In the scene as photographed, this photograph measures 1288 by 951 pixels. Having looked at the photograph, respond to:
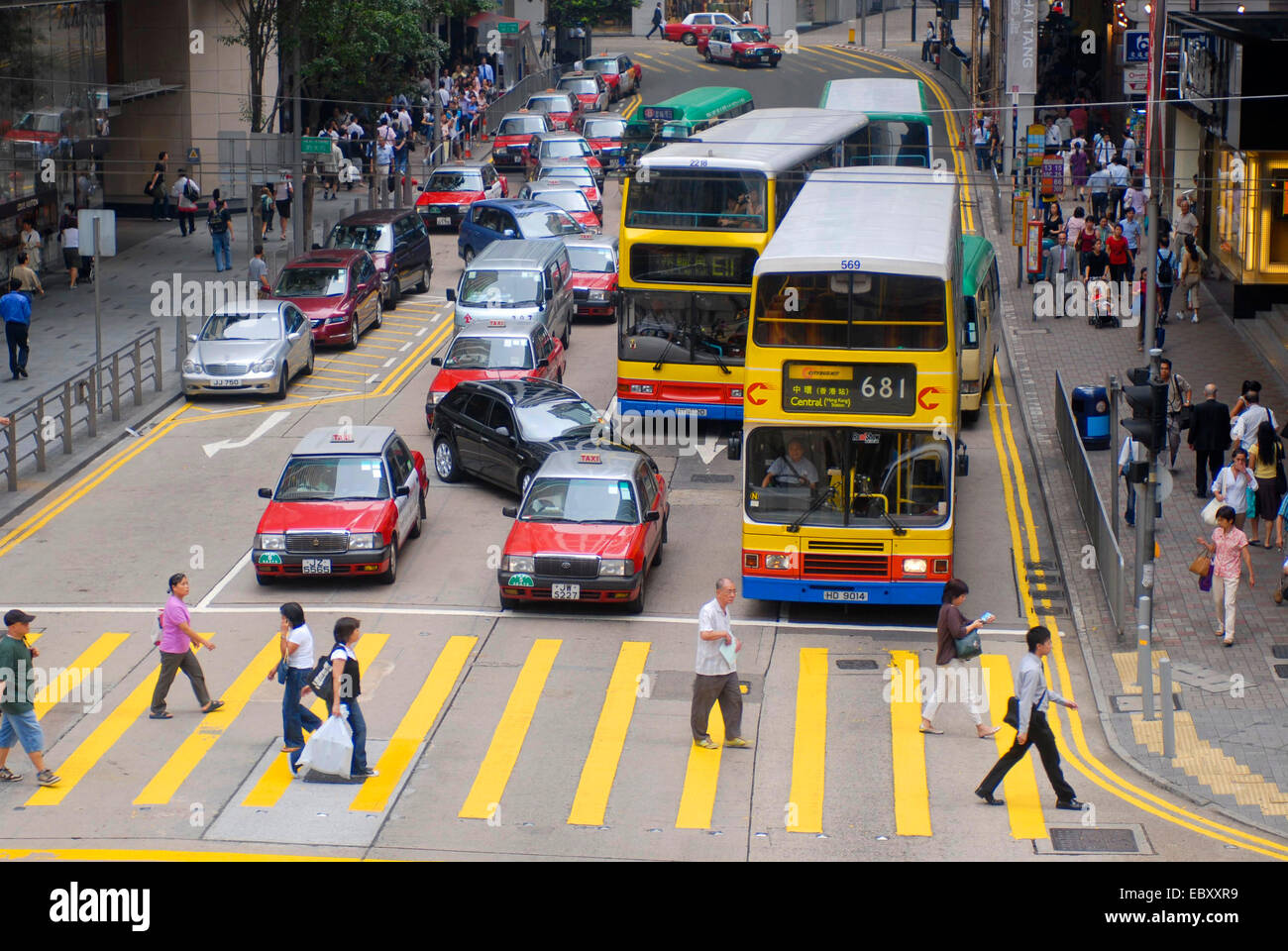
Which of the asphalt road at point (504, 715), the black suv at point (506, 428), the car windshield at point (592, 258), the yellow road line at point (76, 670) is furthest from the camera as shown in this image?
the car windshield at point (592, 258)

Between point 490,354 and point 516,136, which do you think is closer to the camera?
point 490,354

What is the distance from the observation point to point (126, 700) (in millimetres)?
18000

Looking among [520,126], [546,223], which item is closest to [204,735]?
[546,223]

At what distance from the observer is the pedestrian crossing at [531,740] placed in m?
15.2

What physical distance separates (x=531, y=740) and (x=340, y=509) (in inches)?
233

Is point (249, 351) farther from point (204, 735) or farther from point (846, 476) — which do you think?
point (204, 735)

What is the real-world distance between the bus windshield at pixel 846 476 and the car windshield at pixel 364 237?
20655mm

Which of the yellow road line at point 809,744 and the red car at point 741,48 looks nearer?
the yellow road line at point 809,744

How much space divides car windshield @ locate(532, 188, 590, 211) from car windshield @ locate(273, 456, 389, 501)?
2313 centimetres

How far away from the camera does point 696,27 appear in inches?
3236

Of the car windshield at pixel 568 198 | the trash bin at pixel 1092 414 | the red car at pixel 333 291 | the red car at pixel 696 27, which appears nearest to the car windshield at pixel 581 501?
the trash bin at pixel 1092 414

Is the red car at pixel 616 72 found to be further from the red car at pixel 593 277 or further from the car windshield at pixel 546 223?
the red car at pixel 593 277

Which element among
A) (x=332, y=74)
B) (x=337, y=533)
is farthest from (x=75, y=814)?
(x=332, y=74)

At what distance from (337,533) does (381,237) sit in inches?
730
